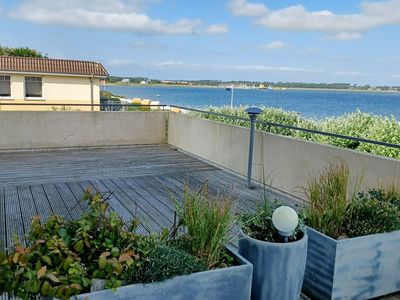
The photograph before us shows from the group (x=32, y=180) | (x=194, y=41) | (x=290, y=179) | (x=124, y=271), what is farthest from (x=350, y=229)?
(x=194, y=41)

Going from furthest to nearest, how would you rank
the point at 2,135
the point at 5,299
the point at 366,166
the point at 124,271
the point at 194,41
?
1. the point at 194,41
2. the point at 2,135
3. the point at 366,166
4. the point at 5,299
5. the point at 124,271

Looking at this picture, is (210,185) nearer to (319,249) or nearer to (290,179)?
(290,179)

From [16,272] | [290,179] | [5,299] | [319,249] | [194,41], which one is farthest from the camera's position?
[194,41]

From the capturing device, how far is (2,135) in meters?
6.64

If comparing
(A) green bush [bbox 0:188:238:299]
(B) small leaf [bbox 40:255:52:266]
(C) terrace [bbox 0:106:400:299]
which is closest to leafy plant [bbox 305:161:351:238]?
(C) terrace [bbox 0:106:400:299]

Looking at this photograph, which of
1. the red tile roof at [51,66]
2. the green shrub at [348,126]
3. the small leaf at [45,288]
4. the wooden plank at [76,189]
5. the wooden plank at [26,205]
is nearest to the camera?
the small leaf at [45,288]

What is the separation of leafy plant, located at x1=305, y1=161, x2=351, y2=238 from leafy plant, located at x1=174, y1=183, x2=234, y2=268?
70 centimetres

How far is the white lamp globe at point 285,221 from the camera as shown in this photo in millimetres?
1890

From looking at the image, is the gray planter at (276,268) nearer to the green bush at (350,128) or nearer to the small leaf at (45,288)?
the small leaf at (45,288)

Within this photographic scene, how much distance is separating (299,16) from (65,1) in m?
8.68

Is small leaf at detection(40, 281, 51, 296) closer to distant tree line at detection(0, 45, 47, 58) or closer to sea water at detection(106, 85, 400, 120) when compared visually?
sea water at detection(106, 85, 400, 120)

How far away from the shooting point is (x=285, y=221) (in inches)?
74.4

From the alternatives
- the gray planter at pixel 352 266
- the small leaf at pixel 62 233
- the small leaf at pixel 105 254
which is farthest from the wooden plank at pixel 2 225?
the gray planter at pixel 352 266

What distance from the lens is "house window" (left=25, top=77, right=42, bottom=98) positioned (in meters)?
17.4
